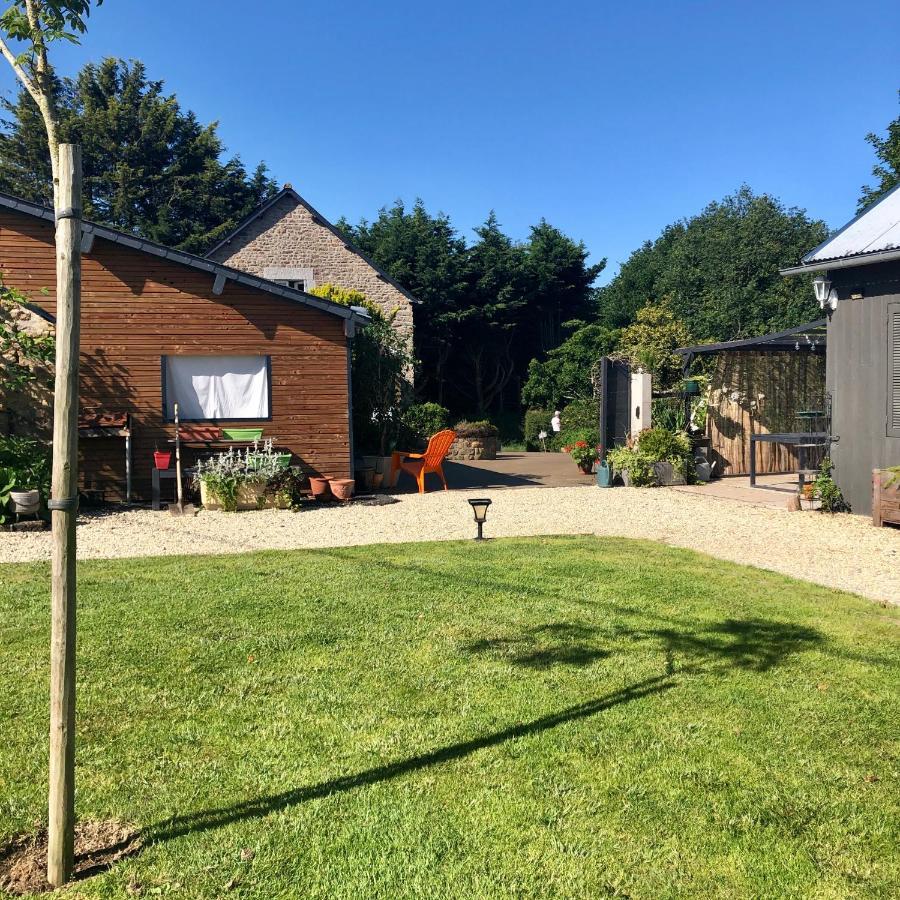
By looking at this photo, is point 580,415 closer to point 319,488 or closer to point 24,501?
point 319,488

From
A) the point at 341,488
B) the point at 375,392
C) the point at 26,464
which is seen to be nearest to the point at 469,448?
the point at 375,392

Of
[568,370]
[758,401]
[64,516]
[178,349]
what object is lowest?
[64,516]

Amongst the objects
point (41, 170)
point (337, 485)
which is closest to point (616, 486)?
point (337, 485)

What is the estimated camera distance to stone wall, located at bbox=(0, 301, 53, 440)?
10.3 m

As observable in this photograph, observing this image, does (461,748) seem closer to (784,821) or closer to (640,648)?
(784,821)

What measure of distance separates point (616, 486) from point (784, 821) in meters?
10.8

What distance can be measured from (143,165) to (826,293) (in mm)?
30441

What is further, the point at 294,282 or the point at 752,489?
the point at 294,282

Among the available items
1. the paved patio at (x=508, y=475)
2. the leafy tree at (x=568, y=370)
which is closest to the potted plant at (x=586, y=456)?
the paved patio at (x=508, y=475)

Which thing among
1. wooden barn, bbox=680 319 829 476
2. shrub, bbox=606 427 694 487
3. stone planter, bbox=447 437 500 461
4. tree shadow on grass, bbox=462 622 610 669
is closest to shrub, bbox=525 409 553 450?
stone planter, bbox=447 437 500 461

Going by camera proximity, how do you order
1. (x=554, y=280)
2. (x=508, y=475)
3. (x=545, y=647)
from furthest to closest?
1. (x=554, y=280)
2. (x=508, y=475)
3. (x=545, y=647)

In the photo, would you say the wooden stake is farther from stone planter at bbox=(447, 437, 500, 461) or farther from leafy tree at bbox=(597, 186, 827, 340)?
leafy tree at bbox=(597, 186, 827, 340)

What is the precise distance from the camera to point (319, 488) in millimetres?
11164

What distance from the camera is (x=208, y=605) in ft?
17.0
